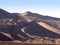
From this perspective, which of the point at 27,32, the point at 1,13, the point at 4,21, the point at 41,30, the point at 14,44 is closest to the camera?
the point at 14,44

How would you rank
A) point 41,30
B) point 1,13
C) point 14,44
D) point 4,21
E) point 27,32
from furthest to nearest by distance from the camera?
1. point 1,13
2. point 4,21
3. point 41,30
4. point 27,32
5. point 14,44

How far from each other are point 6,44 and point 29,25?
4058 centimetres

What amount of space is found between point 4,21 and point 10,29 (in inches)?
310

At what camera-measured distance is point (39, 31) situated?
47.2 m

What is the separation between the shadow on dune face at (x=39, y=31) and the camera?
45.4 m

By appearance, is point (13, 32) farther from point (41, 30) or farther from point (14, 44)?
point (14, 44)

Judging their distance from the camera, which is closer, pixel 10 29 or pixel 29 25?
pixel 10 29

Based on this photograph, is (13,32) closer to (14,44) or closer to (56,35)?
(56,35)

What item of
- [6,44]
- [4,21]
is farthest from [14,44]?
[4,21]

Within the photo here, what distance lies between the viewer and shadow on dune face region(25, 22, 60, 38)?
149 ft

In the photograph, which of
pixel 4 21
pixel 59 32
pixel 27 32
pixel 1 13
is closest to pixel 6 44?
pixel 27 32

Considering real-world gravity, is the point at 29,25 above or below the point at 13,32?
above

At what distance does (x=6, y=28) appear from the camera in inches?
1761

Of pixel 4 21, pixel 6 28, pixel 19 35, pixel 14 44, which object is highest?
pixel 4 21
